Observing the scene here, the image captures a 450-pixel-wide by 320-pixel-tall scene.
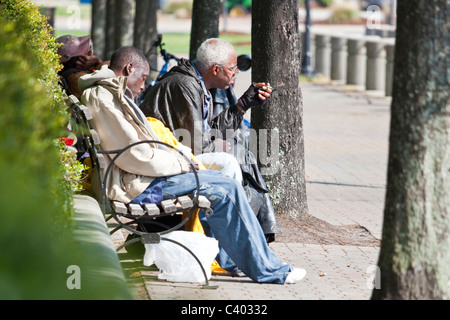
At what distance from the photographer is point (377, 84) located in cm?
2052

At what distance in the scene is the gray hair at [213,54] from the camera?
623cm

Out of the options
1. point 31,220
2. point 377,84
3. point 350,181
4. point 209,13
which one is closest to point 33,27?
point 31,220

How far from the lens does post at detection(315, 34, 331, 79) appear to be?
83.3 ft

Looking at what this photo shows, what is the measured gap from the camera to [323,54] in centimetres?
2550

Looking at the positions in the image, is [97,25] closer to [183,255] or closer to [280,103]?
[280,103]

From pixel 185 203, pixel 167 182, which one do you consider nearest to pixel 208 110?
pixel 167 182

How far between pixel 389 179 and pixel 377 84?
17117 millimetres

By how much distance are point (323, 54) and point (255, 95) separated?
19662 millimetres

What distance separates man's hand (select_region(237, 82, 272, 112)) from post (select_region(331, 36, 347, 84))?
56.1 feet

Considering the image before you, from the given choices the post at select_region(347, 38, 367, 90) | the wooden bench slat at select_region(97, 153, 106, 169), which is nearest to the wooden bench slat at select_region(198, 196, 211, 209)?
the wooden bench slat at select_region(97, 153, 106, 169)

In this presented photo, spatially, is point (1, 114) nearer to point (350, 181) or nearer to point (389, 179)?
point (389, 179)
